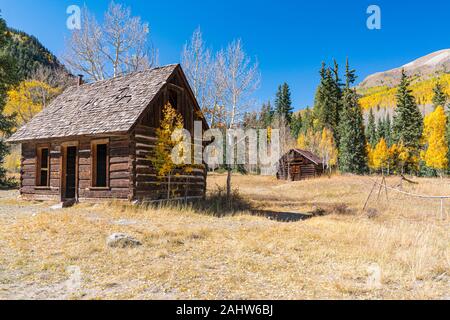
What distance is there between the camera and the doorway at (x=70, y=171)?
52.2ft

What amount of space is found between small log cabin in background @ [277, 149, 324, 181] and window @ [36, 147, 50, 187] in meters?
30.3

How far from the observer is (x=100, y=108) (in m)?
15.7

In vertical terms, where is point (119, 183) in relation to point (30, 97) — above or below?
below

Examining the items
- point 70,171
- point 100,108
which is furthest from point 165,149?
point 70,171

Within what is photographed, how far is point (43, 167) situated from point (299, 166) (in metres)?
31.8

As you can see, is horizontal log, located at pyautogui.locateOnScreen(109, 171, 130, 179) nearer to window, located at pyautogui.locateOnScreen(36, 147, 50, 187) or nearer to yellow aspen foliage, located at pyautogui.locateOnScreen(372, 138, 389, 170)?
window, located at pyautogui.locateOnScreen(36, 147, 50, 187)

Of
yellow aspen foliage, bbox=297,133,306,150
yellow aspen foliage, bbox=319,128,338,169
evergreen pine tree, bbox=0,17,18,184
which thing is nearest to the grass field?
evergreen pine tree, bbox=0,17,18,184

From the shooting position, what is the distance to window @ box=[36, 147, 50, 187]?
53.7 ft

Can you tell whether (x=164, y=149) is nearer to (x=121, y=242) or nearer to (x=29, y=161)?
(x=121, y=242)

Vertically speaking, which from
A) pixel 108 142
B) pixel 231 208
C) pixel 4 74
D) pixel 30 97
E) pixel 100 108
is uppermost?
pixel 30 97

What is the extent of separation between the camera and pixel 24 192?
1709 centimetres
